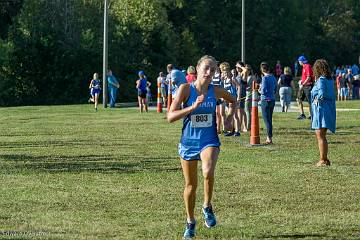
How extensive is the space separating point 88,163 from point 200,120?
8.76 m

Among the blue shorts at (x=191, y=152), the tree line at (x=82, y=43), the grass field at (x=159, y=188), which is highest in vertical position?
the tree line at (x=82, y=43)

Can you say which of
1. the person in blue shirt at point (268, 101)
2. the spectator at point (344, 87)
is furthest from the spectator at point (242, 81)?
the spectator at point (344, 87)

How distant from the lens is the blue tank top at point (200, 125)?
11023 mm

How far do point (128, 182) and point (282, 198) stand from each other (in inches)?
118

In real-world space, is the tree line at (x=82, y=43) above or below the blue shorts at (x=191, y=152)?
above

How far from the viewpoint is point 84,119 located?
37.5 m

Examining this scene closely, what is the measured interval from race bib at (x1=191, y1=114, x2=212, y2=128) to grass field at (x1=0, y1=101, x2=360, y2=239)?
1.19 metres

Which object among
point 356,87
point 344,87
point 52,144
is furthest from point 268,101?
point 356,87

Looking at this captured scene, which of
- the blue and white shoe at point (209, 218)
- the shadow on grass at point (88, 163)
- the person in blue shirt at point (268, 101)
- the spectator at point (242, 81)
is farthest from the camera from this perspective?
the spectator at point (242, 81)

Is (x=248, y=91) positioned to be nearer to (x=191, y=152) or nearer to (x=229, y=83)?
(x=229, y=83)

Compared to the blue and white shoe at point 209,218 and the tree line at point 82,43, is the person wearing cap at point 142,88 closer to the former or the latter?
the tree line at point 82,43

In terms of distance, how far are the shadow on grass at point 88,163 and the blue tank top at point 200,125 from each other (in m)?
6.86

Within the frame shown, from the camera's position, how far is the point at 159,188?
15.4 meters

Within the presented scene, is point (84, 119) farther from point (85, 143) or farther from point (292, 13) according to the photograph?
point (292, 13)
